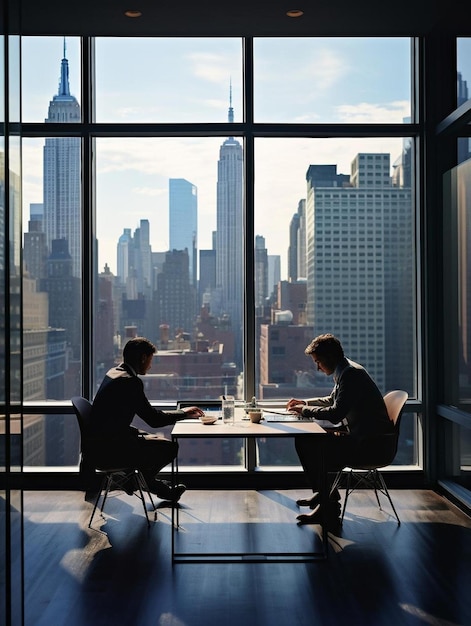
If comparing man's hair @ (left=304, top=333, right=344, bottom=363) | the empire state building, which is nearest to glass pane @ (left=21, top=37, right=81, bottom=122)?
the empire state building

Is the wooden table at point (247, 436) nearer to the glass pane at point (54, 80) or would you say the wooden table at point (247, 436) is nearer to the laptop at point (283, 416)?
the laptop at point (283, 416)

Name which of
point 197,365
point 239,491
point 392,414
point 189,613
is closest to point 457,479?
point 392,414

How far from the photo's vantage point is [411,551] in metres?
4.60

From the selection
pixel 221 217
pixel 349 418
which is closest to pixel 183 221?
pixel 221 217

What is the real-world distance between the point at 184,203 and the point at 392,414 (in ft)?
8.81

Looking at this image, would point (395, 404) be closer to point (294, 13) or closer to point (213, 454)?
point (213, 454)

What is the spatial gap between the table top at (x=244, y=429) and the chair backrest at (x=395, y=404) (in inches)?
27.4

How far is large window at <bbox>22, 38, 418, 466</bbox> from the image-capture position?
6.48m

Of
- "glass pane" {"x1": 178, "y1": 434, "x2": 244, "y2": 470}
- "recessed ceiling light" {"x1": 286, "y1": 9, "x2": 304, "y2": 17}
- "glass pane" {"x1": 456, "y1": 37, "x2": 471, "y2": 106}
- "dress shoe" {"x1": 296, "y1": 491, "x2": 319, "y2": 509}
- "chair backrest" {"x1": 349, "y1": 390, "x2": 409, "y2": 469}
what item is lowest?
"dress shoe" {"x1": 296, "y1": 491, "x2": 319, "y2": 509}

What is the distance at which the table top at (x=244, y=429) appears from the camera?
4473 mm

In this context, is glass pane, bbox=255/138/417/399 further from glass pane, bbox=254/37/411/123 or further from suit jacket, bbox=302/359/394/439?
suit jacket, bbox=302/359/394/439

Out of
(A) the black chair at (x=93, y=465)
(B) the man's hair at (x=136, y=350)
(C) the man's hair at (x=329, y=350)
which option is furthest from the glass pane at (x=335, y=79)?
(A) the black chair at (x=93, y=465)

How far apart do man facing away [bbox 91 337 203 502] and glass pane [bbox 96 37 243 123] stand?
92.2 inches

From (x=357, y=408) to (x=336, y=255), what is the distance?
1915 millimetres
